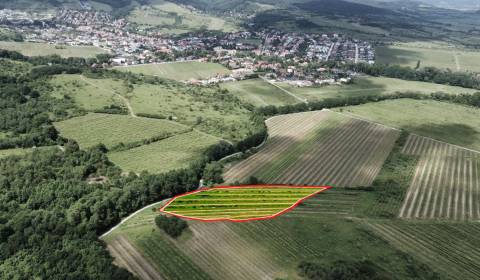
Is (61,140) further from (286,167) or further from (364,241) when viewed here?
(364,241)

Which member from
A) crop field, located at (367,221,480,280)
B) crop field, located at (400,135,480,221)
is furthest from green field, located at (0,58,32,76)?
crop field, located at (367,221,480,280)

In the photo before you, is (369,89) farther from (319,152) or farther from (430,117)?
(319,152)

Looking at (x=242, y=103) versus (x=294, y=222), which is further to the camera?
(x=242, y=103)

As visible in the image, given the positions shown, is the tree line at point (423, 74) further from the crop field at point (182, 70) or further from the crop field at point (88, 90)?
the crop field at point (88, 90)

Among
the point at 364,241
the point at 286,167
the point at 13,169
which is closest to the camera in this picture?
the point at 364,241

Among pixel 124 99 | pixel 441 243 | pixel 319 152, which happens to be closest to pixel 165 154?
pixel 319 152

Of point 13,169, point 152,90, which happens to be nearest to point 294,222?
point 13,169

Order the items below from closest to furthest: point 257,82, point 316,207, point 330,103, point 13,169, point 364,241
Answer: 1. point 364,241
2. point 316,207
3. point 13,169
4. point 330,103
5. point 257,82
